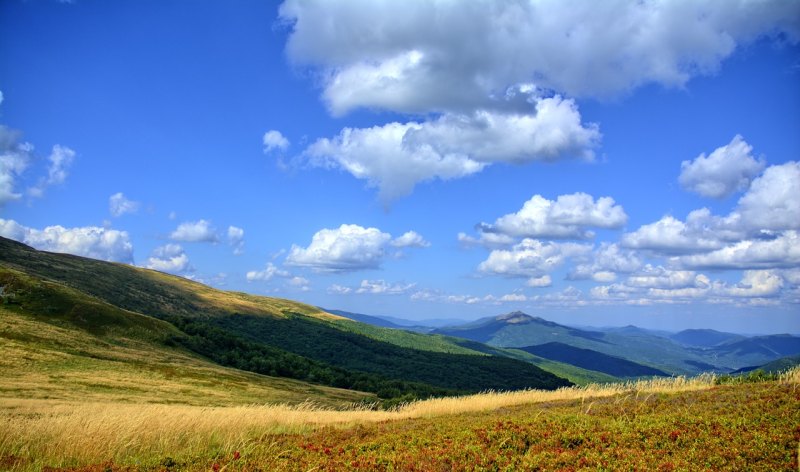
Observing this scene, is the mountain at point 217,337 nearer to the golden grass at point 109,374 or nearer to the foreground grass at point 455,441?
the golden grass at point 109,374

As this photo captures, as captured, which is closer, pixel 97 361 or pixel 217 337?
pixel 97 361

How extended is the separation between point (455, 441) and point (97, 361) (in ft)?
202

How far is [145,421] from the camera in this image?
15.0m

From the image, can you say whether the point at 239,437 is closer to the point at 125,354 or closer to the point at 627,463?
the point at 627,463

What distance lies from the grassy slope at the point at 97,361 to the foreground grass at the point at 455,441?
96.8 ft

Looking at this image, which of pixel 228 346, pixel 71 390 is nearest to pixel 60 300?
pixel 228 346

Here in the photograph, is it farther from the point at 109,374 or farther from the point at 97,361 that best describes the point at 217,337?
the point at 109,374

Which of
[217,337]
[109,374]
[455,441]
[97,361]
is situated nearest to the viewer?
[455,441]

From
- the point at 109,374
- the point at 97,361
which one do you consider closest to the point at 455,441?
the point at 109,374

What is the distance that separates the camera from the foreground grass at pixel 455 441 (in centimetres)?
1046

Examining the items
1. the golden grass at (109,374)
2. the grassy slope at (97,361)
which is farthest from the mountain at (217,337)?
the golden grass at (109,374)

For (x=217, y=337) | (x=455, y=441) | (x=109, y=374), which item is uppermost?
(x=455, y=441)

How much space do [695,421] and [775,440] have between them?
2336 mm

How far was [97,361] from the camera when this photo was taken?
58625 mm
